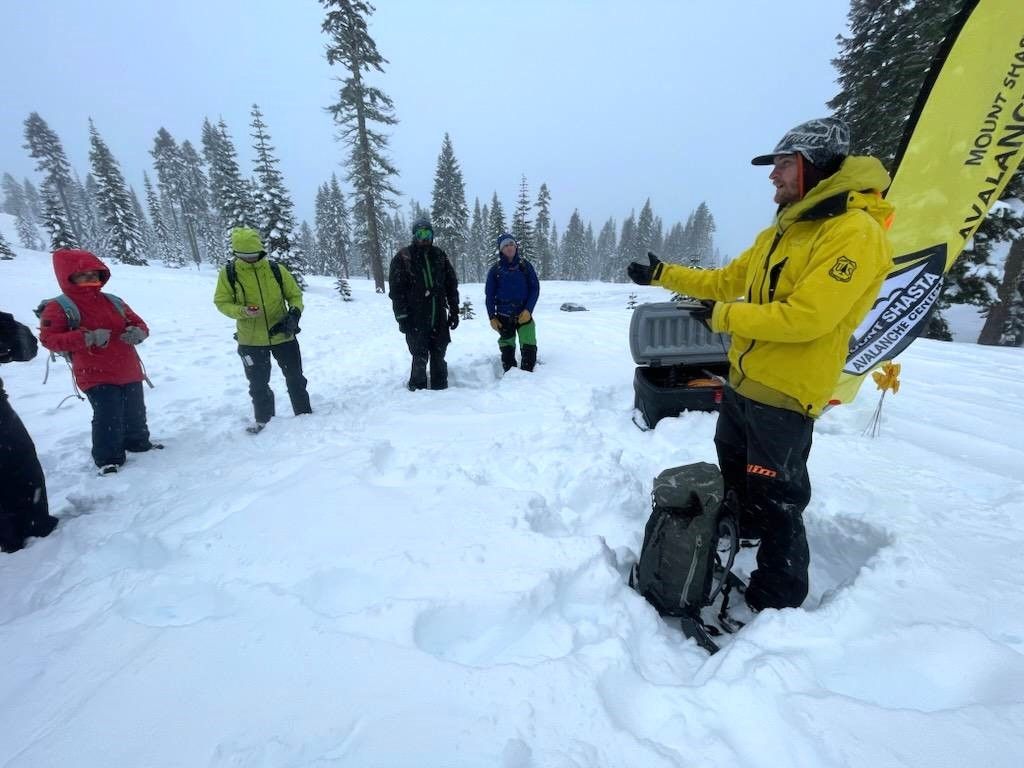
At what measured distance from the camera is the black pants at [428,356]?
5691 mm

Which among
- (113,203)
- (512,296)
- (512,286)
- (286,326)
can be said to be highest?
(113,203)

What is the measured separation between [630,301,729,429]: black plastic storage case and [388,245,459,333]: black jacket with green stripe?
93.9 inches

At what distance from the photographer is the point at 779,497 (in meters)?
2.30

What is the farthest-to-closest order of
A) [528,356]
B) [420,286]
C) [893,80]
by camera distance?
[893,80], [528,356], [420,286]

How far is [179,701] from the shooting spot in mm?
1686

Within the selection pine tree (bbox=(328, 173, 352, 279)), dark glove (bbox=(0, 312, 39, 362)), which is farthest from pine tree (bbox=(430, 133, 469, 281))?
dark glove (bbox=(0, 312, 39, 362))

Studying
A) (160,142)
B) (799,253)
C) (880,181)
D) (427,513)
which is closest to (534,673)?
(427,513)

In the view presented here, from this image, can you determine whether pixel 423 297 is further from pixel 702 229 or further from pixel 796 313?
pixel 702 229

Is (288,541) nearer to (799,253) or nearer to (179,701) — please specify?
(179,701)

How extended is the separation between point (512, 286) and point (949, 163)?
4573mm

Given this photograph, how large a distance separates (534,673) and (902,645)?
5.38 feet

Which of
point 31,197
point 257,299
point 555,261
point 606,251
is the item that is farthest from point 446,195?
point 31,197

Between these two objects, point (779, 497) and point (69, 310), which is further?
point (69, 310)

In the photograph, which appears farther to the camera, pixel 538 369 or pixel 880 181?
pixel 538 369
